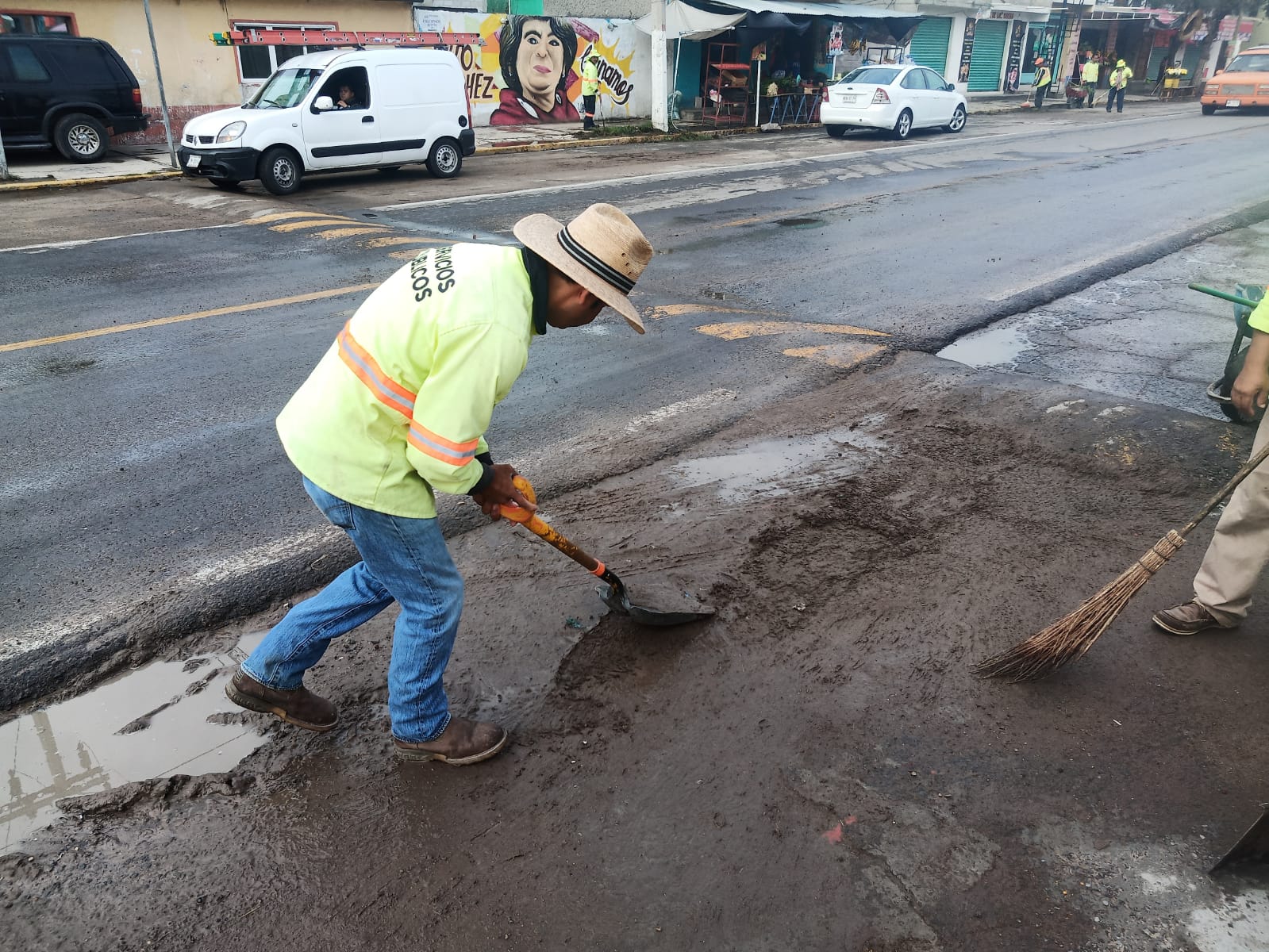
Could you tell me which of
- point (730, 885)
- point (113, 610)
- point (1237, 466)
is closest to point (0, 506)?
point (113, 610)

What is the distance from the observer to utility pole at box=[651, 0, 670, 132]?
73.6ft

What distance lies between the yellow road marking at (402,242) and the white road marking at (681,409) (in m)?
4.77

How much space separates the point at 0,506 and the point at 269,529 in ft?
4.16

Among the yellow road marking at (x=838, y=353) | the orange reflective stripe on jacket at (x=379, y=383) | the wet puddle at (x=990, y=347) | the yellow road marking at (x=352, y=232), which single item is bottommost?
the wet puddle at (x=990, y=347)

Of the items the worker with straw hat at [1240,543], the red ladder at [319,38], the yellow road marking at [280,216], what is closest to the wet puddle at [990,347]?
the worker with straw hat at [1240,543]

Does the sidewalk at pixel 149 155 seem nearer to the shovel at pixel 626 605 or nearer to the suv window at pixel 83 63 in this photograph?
the suv window at pixel 83 63

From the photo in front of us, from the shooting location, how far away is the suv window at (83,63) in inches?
573

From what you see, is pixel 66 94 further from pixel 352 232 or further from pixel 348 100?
pixel 352 232

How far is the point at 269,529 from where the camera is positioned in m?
4.11

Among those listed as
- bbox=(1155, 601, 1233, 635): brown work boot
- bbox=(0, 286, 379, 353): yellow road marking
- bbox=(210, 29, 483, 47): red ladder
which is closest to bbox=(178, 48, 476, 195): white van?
bbox=(210, 29, 483, 47): red ladder

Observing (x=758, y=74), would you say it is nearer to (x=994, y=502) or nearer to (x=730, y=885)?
(x=994, y=502)

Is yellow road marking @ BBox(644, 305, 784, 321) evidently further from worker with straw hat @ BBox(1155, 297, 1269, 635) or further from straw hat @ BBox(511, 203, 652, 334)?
straw hat @ BBox(511, 203, 652, 334)

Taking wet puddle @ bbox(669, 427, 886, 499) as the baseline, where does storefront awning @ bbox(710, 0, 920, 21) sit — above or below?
above

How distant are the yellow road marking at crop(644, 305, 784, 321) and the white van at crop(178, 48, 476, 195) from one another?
7.98 metres
